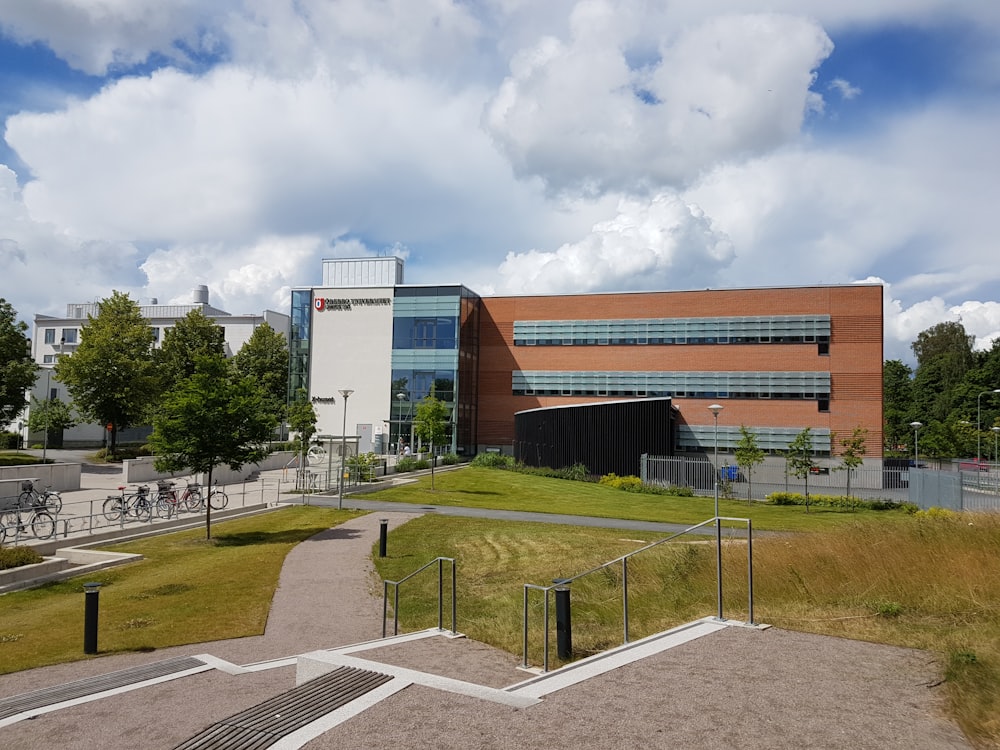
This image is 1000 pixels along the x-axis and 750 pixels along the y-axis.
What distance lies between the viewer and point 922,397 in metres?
101

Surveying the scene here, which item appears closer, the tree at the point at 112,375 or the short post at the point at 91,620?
the short post at the point at 91,620

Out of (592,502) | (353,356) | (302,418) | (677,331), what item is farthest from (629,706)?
(353,356)

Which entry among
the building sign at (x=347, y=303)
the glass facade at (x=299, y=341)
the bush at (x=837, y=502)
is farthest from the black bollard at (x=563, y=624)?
the glass facade at (x=299, y=341)

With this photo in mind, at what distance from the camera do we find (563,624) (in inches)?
360

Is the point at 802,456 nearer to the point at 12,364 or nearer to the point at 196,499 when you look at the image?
the point at 196,499

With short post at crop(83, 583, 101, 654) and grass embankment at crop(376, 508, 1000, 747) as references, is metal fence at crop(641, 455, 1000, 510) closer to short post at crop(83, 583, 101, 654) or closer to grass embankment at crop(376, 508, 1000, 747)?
grass embankment at crop(376, 508, 1000, 747)

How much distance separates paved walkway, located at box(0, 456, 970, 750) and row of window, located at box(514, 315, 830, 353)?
160 ft

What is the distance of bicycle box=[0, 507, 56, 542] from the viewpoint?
64.1 feet

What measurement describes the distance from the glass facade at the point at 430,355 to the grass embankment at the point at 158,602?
113 feet

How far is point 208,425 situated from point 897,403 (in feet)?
354

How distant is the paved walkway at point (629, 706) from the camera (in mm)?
5430

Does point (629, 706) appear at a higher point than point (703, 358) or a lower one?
lower

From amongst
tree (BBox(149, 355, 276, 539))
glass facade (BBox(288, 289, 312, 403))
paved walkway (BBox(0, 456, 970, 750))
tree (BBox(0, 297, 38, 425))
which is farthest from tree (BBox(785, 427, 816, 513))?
tree (BBox(0, 297, 38, 425))

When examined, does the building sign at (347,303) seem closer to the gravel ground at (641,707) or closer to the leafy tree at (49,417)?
the leafy tree at (49,417)
